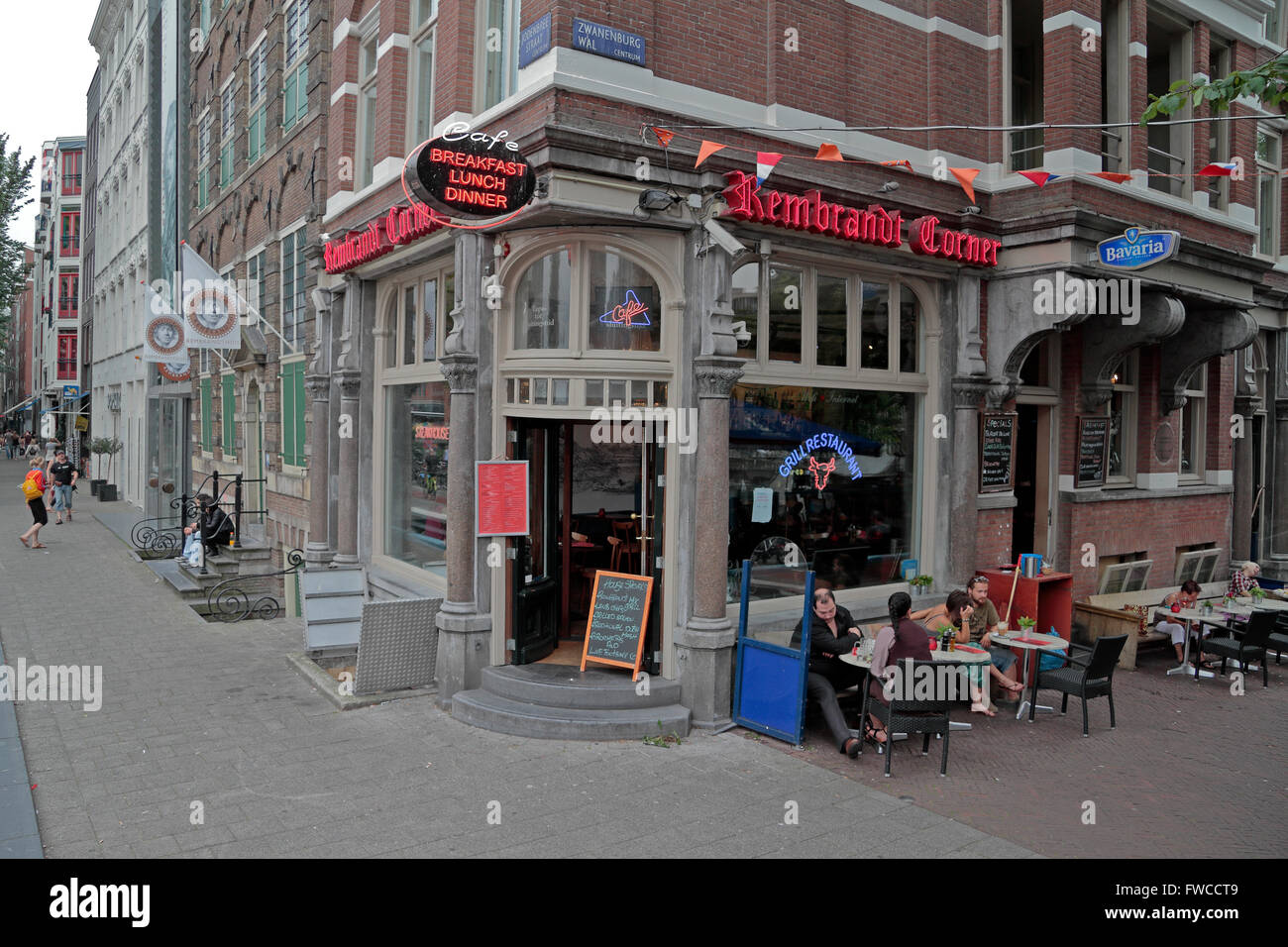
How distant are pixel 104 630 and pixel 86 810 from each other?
6488 mm

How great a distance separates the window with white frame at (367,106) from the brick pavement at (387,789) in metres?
6.62

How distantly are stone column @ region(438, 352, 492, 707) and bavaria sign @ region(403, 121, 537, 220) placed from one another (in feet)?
5.09

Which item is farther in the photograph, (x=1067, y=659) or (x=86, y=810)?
(x=1067, y=659)

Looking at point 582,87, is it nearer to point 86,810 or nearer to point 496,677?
point 496,677

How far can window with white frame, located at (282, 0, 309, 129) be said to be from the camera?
1524 centimetres

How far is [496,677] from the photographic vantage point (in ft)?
28.1

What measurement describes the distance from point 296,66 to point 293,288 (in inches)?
145

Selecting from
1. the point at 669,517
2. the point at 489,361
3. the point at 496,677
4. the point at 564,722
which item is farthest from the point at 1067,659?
the point at 489,361

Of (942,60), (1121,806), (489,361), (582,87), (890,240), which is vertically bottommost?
(1121,806)

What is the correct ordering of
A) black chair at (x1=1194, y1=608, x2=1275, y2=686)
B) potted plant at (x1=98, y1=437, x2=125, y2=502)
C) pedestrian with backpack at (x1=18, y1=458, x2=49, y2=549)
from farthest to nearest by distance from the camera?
potted plant at (x1=98, y1=437, x2=125, y2=502)
pedestrian with backpack at (x1=18, y1=458, x2=49, y2=549)
black chair at (x1=1194, y1=608, x2=1275, y2=686)

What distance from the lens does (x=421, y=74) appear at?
10867mm

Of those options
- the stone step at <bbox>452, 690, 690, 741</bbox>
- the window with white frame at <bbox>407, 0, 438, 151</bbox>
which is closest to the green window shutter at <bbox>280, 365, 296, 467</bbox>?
the window with white frame at <bbox>407, 0, 438, 151</bbox>

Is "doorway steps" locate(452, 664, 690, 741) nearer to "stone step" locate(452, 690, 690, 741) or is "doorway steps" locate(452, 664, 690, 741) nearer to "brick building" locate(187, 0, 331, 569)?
"stone step" locate(452, 690, 690, 741)

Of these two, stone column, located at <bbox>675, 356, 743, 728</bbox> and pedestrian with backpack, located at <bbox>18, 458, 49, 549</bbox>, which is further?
pedestrian with backpack, located at <bbox>18, 458, 49, 549</bbox>
